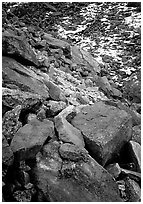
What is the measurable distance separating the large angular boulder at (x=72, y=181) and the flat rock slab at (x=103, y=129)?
0.43 m

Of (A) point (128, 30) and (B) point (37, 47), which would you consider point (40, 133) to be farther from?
(A) point (128, 30)

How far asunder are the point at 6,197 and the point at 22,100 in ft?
5.86

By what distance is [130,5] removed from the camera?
1983cm

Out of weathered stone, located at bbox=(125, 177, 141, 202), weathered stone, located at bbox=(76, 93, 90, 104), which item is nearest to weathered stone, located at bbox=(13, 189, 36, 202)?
weathered stone, located at bbox=(125, 177, 141, 202)

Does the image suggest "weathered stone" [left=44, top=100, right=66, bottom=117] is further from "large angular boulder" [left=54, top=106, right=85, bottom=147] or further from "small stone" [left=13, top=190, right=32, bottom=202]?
"small stone" [left=13, top=190, right=32, bottom=202]

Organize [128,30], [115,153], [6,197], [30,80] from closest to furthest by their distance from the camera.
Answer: [6,197] → [115,153] → [30,80] → [128,30]

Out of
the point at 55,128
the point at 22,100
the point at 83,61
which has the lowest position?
the point at 83,61

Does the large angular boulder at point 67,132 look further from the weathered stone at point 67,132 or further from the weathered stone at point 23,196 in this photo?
the weathered stone at point 23,196

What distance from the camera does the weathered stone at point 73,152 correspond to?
435 centimetres

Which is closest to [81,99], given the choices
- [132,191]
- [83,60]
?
[132,191]

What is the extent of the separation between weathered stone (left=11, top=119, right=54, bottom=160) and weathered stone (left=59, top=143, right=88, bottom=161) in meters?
0.36

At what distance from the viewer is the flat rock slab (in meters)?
4.80

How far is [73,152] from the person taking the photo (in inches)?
172

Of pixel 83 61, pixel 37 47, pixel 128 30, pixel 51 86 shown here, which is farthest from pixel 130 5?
pixel 51 86
